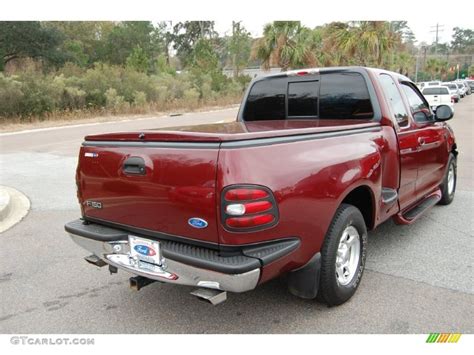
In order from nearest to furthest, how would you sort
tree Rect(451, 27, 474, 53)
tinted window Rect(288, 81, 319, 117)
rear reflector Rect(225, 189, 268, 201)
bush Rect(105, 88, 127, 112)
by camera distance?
rear reflector Rect(225, 189, 268, 201) → tinted window Rect(288, 81, 319, 117) → bush Rect(105, 88, 127, 112) → tree Rect(451, 27, 474, 53)

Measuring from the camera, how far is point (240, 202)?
2527mm

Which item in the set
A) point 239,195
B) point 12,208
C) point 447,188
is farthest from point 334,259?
point 12,208

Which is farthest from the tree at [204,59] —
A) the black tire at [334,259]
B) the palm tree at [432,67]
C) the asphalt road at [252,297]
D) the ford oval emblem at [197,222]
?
the palm tree at [432,67]

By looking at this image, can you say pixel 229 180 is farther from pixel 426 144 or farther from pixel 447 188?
pixel 447 188

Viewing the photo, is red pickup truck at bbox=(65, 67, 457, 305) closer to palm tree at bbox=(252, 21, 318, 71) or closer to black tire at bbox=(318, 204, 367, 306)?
black tire at bbox=(318, 204, 367, 306)

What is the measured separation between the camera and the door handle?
288 centimetres

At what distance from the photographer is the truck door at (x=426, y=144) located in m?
4.73

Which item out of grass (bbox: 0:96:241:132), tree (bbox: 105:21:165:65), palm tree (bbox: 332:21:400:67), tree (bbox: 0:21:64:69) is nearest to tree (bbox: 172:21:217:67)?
tree (bbox: 105:21:165:65)

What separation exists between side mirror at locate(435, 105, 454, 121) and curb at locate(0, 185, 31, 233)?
576cm

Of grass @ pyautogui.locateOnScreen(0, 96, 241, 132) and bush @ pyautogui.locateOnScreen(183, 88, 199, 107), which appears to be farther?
bush @ pyautogui.locateOnScreen(183, 88, 199, 107)

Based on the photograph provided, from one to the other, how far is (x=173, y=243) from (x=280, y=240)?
716mm

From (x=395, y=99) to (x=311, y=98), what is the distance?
0.89m

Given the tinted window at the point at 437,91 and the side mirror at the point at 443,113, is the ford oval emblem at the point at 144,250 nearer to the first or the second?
the side mirror at the point at 443,113

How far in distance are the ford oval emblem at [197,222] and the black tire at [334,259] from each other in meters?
0.98
